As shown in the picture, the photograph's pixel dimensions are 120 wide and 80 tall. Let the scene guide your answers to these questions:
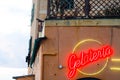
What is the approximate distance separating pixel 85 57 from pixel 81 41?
1.82ft

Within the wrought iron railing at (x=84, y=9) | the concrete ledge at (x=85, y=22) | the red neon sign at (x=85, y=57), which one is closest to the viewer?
the red neon sign at (x=85, y=57)

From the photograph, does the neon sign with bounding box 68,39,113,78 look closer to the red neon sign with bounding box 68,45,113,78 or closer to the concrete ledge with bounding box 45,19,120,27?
the red neon sign with bounding box 68,45,113,78

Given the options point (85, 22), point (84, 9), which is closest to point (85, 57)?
point (85, 22)

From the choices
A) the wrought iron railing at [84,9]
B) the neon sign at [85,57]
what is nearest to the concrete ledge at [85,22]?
the wrought iron railing at [84,9]

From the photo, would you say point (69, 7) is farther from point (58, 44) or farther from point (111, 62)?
point (111, 62)

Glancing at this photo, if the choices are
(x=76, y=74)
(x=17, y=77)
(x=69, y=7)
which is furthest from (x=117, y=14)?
(x=17, y=77)

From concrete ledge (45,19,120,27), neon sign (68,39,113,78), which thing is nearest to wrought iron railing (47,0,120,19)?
concrete ledge (45,19,120,27)

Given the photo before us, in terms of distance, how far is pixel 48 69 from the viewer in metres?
12.5

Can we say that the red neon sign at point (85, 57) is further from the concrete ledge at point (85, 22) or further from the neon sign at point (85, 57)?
the concrete ledge at point (85, 22)

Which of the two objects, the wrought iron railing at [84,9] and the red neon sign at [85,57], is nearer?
the red neon sign at [85,57]

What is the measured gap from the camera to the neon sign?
40.5ft

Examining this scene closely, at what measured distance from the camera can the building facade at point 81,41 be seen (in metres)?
12.4

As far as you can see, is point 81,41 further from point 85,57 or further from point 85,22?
point 85,22

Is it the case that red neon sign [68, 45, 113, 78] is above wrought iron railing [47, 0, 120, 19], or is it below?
below
